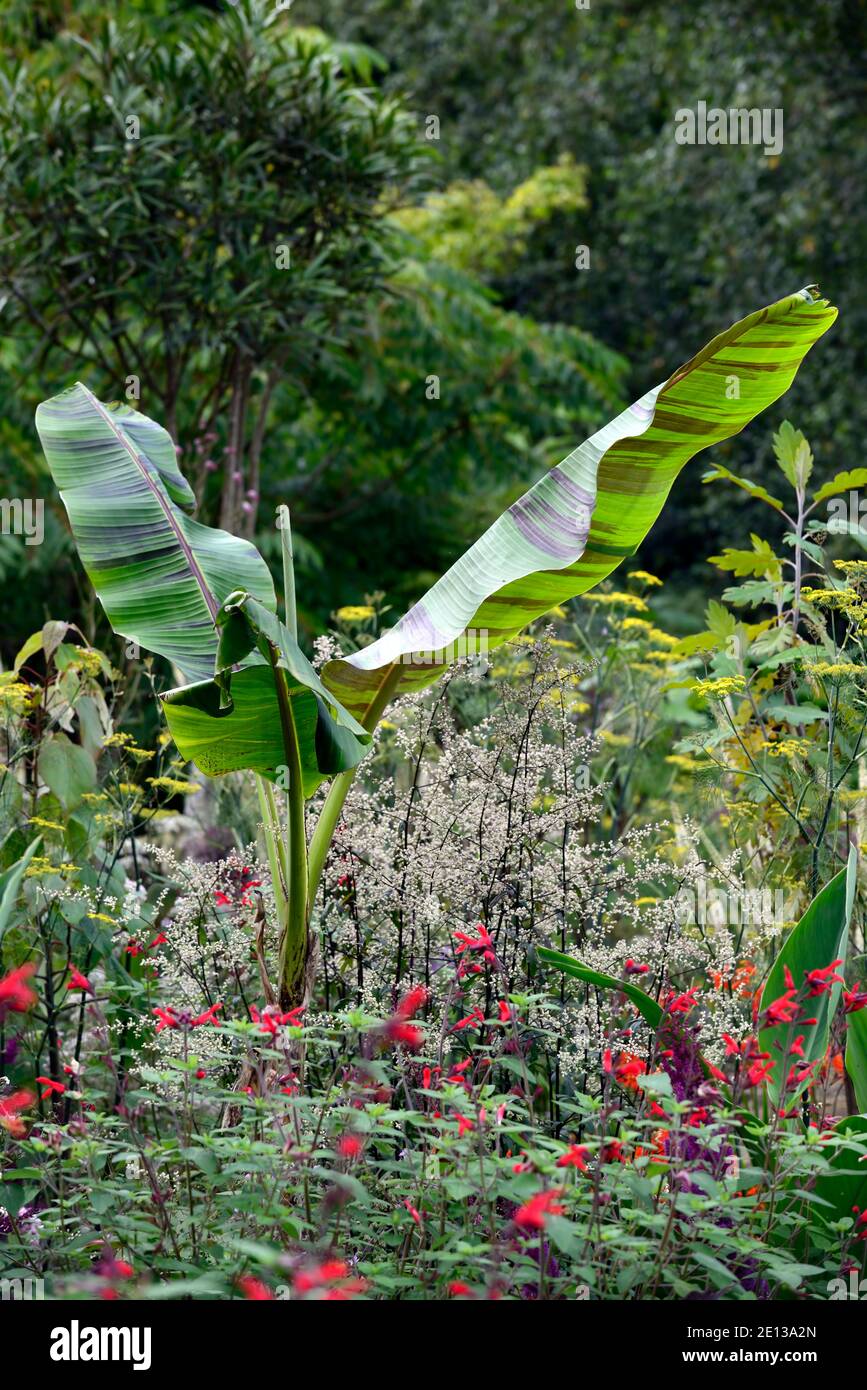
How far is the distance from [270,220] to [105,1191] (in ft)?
23.1

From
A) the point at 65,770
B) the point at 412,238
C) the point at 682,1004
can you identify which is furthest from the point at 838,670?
the point at 412,238

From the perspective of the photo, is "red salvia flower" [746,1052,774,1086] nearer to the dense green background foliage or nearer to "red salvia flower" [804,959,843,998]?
"red salvia flower" [804,959,843,998]

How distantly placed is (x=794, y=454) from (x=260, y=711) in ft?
6.40

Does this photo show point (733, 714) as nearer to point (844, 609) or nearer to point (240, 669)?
point (844, 609)

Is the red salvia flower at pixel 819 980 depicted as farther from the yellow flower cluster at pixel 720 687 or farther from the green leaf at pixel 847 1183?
the yellow flower cluster at pixel 720 687

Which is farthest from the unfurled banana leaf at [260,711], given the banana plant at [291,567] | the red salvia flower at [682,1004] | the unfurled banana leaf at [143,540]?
the red salvia flower at [682,1004]

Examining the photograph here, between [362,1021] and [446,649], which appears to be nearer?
[362,1021]

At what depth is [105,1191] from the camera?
87.6 inches

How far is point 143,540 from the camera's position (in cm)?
359

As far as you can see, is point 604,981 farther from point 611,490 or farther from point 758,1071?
point 611,490

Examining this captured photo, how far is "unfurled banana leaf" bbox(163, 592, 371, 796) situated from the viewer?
2.66m

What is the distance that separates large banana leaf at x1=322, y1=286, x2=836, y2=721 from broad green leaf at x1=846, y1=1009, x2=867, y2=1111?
1.22 m

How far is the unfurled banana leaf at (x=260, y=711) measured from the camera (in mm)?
2662

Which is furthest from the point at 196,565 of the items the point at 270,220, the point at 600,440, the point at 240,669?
the point at 270,220
